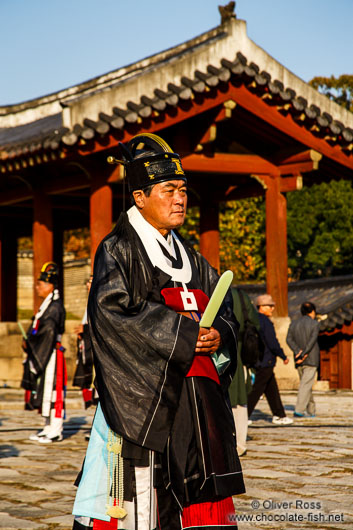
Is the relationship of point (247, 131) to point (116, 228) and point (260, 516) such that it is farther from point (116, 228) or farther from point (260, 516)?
point (116, 228)

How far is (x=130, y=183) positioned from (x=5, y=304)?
53.2 feet

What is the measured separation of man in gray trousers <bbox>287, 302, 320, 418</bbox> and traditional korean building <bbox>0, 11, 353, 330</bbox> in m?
3.41

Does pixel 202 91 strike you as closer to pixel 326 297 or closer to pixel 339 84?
pixel 326 297

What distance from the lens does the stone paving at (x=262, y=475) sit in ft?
17.7

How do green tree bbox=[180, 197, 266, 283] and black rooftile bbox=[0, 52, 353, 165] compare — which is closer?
black rooftile bbox=[0, 52, 353, 165]

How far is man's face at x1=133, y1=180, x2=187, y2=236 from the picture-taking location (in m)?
3.79

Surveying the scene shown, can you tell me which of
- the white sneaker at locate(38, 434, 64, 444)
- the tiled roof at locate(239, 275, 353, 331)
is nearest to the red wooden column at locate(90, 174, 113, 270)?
the white sneaker at locate(38, 434, 64, 444)

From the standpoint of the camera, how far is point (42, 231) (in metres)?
15.6

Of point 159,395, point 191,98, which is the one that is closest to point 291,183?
point 191,98

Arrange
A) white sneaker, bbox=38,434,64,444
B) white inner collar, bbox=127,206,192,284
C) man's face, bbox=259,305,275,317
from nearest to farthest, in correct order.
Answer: white inner collar, bbox=127,206,192,284 < white sneaker, bbox=38,434,64,444 < man's face, bbox=259,305,275,317

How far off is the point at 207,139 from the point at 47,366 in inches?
242

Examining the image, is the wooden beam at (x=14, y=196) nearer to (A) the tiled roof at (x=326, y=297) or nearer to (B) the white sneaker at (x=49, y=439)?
(A) the tiled roof at (x=326, y=297)

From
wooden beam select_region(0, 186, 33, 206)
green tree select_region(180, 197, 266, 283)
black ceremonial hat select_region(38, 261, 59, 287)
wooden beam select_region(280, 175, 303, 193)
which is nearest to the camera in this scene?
black ceremonial hat select_region(38, 261, 59, 287)

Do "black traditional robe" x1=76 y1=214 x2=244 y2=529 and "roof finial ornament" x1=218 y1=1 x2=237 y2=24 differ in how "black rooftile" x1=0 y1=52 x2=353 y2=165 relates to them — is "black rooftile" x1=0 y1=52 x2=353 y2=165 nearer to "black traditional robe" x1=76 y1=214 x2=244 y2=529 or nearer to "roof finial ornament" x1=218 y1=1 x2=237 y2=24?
"roof finial ornament" x1=218 y1=1 x2=237 y2=24
